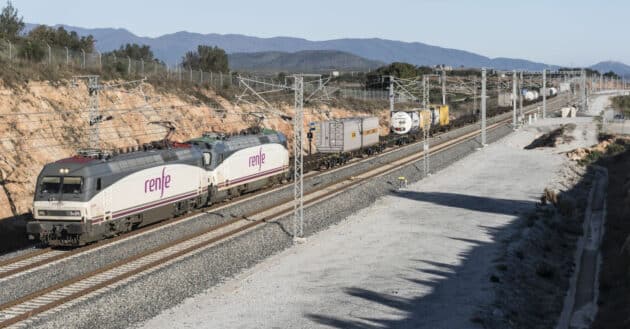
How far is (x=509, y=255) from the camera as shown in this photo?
33531mm

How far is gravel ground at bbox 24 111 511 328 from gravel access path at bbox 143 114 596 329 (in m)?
0.71

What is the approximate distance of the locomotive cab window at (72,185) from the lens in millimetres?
32375

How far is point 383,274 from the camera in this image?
29953 mm

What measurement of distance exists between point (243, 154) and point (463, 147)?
41.2 m

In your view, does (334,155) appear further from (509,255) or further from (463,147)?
(509,255)

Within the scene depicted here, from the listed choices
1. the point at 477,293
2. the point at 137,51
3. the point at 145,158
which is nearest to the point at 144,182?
the point at 145,158

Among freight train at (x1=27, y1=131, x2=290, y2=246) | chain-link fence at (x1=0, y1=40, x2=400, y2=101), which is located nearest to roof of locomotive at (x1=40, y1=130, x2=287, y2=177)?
freight train at (x1=27, y1=131, x2=290, y2=246)

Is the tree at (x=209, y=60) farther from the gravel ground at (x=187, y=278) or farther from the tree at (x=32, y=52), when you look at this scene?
the gravel ground at (x=187, y=278)

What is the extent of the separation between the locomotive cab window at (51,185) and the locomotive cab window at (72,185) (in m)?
0.28

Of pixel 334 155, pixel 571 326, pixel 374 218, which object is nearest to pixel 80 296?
pixel 571 326

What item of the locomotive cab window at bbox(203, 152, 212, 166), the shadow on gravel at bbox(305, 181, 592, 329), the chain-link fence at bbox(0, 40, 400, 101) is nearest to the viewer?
the shadow on gravel at bbox(305, 181, 592, 329)

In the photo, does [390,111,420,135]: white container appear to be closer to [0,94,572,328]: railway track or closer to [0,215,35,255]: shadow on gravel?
[0,94,572,328]: railway track

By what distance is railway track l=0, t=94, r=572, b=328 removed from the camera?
24484 millimetres

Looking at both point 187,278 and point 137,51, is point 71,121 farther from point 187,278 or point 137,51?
point 137,51
